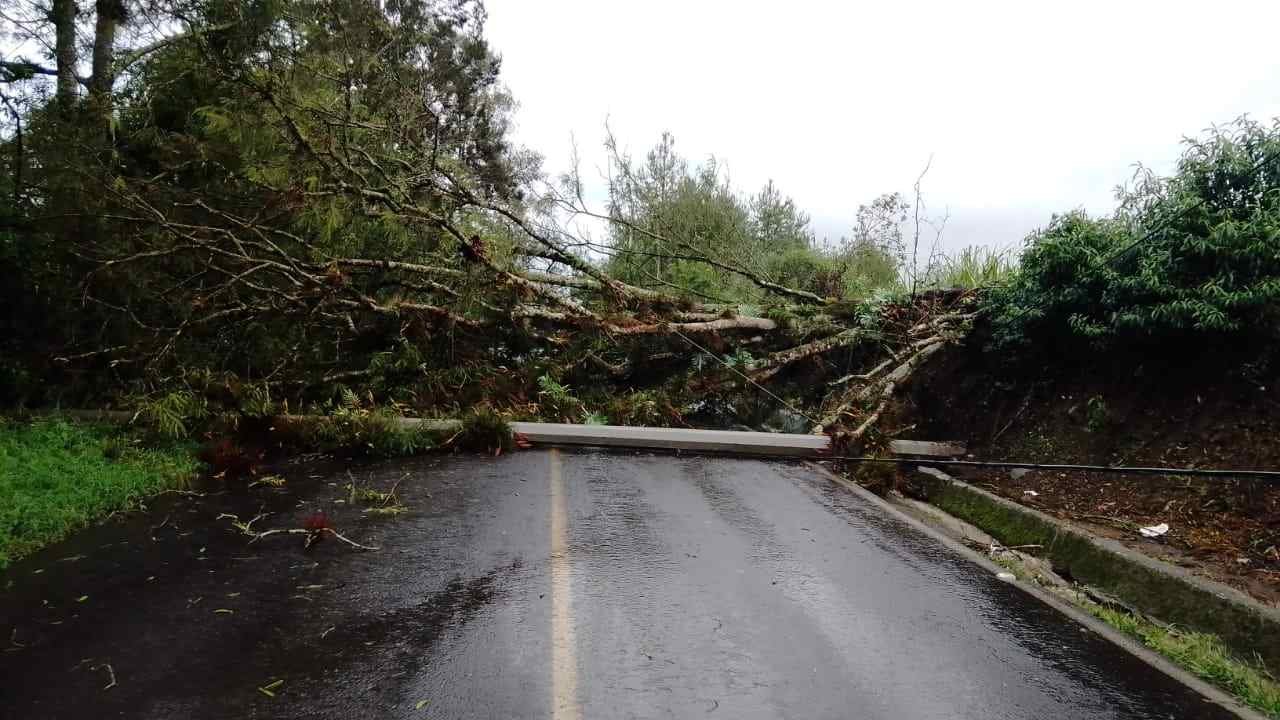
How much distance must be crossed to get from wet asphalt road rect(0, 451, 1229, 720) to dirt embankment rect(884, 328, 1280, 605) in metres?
1.44

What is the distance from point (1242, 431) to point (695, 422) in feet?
16.8

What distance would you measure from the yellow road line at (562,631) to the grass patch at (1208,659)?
9.00 ft

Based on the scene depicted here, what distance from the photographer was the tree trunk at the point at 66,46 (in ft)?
30.3

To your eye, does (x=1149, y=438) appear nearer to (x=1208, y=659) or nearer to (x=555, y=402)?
(x=1208, y=659)

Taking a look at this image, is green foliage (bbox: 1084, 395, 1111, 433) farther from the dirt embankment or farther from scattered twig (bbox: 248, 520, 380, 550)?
scattered twig (bbox: 248, 520, 380, 550)

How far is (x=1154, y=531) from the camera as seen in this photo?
4.84 m

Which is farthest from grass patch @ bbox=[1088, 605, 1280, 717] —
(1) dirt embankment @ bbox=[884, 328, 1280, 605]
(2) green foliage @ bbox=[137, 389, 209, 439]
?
(2) green foliage @ bbox=[137, 389, 209, 439]

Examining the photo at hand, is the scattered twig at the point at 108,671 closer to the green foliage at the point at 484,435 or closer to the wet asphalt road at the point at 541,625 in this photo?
the wet asphalt road at the point at 541,625

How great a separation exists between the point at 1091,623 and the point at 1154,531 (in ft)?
5.27

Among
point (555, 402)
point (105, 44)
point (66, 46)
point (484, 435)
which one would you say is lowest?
point (484, 435)

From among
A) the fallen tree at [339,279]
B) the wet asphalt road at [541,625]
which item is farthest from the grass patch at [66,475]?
the fallen tree at [339,279]

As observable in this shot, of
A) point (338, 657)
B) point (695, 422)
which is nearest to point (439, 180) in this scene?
point (695, 422)

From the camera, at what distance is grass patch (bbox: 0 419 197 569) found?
4488mm

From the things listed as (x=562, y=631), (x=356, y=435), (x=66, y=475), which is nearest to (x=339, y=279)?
(x=356, y=435)
